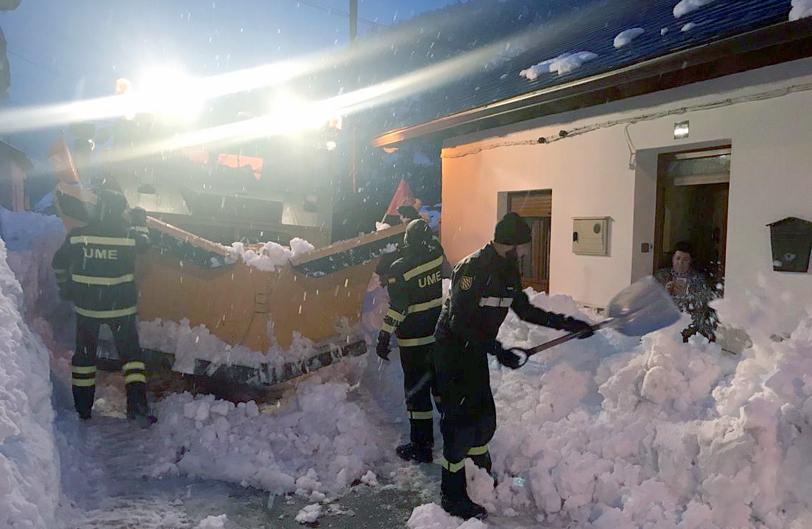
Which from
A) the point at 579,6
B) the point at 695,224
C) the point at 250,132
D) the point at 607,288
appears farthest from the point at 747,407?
the point at 579,6

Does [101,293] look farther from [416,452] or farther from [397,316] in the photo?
[416,452]

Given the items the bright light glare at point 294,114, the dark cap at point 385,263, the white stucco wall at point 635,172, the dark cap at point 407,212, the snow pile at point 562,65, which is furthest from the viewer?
the bright light glare at point 294,114

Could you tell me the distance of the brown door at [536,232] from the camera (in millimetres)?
8281

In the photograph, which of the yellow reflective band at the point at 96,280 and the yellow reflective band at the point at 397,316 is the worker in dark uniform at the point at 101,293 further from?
the yellow reflective band at the point at 397,316

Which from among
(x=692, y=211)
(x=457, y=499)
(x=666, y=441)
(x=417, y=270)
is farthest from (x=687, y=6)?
(x=457, y=499)

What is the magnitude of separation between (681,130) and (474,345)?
4085mm

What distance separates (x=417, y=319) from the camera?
460 cm

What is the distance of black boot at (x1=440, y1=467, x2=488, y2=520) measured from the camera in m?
3.51

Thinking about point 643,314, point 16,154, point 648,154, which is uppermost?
point 16,154

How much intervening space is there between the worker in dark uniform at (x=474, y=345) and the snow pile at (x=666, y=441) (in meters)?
0.31

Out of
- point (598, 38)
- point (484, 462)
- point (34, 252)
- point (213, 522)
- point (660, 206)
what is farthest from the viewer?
point (598, 38)

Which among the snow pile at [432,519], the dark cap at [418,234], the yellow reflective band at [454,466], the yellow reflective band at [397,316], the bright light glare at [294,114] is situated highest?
the bright light glare at [294,114]

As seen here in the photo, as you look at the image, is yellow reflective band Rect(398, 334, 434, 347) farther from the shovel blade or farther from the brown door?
the brown door

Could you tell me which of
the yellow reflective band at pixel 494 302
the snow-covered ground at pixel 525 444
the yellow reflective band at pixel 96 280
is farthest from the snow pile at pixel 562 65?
the yellow reflective band at pixel 96 280
